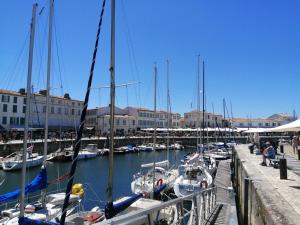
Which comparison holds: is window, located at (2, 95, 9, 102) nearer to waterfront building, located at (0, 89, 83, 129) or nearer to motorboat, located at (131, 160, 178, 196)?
waterfront building, located at (0, 89, 83, 129)

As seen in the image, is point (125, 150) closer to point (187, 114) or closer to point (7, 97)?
point (7, 97)

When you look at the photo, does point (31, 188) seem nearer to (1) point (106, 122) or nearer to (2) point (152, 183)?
(2) point (152, 183)

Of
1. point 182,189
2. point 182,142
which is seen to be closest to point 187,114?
point 182,142

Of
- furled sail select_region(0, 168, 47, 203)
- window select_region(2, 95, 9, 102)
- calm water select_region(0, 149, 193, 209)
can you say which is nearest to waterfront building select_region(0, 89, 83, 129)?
window select_region(2, 95, 9, 102)

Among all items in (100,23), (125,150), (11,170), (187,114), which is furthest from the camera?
(187,114)

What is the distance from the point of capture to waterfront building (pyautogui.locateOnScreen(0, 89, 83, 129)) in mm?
73750

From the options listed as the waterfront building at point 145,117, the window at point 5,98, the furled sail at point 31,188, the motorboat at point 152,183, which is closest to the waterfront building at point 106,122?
the waterfront building at point 145,117

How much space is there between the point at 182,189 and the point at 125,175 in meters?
17.2

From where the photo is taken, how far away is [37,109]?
64.5 meters

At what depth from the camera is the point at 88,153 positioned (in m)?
59.1

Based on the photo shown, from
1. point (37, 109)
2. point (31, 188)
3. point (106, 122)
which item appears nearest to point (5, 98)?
point (37, 109)

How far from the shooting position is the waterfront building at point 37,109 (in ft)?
242

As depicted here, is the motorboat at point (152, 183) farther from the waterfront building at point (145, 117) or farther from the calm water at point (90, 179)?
the waterfront building at point (145, 117)

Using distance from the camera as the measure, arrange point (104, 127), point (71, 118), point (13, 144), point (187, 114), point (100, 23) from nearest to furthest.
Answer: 1. point (100, 23)
2. point (13, 144)
3. point (71, 118)
4. point (104, 127)
5. point (187, 114)
